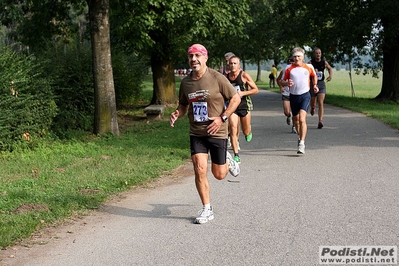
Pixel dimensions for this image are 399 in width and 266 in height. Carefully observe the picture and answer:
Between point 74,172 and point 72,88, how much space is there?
6846 mm

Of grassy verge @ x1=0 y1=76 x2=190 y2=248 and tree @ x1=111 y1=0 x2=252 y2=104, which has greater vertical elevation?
tree @ x1=111 y1=0 x2=252 y2=104

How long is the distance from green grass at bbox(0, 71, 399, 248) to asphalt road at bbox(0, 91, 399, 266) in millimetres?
351

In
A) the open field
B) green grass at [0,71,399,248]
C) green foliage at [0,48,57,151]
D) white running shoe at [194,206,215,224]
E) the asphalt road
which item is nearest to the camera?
the asphalt road

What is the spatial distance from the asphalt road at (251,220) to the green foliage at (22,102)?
411 centimetres

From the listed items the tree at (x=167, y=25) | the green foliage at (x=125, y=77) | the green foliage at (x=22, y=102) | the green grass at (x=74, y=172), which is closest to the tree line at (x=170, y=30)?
the tree at (x=167, y=25)

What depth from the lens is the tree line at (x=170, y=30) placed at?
47.2 ft

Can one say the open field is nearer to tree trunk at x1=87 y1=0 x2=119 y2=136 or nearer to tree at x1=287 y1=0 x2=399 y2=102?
tree at x1=287 y1=0 x2=399 y2=102

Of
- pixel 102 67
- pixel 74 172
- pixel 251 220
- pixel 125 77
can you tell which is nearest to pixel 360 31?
pixel 125 77

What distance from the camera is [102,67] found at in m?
14.2

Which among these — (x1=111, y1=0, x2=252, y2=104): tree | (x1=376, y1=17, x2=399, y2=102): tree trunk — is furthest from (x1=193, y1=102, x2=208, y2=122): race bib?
(x1=376, y1=17, x2=399, y2=102): tree trunk

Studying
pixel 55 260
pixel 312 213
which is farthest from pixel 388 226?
pixel 55 260

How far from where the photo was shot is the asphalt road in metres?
5.42

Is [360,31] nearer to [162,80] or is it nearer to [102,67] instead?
[162,80]

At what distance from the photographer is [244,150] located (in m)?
12.0
